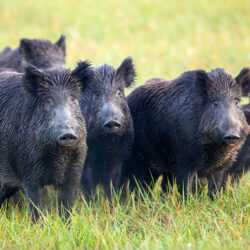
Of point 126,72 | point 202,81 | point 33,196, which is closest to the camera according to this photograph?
point 33,196

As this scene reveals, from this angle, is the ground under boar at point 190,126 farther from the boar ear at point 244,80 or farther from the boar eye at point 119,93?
the boar eye at point 119,93

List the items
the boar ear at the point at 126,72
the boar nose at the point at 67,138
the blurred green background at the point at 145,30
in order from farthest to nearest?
the blurred green background at the point at 145,30 → the boar ear at the point at 126,72 → the boar nose at the point at 67,138

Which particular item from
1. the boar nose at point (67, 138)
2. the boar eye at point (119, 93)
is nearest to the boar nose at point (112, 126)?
the boar eye at point (119, 93)

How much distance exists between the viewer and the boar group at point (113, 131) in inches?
220

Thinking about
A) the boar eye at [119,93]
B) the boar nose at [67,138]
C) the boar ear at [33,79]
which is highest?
the boar ear at [33,79]

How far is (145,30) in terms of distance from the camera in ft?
57.6

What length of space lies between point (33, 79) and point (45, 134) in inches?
23.2

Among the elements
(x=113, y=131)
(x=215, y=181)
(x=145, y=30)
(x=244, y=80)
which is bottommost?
(x=215, y=181)

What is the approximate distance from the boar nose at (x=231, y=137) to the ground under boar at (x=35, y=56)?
13.0ft

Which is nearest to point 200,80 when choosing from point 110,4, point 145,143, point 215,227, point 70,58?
point 145,143

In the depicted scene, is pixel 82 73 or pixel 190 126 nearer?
pixel 82 73

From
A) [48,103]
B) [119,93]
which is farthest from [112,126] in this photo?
[48,103]

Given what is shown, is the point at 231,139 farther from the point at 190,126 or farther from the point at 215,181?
the point at 215,181

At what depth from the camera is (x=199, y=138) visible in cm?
609
